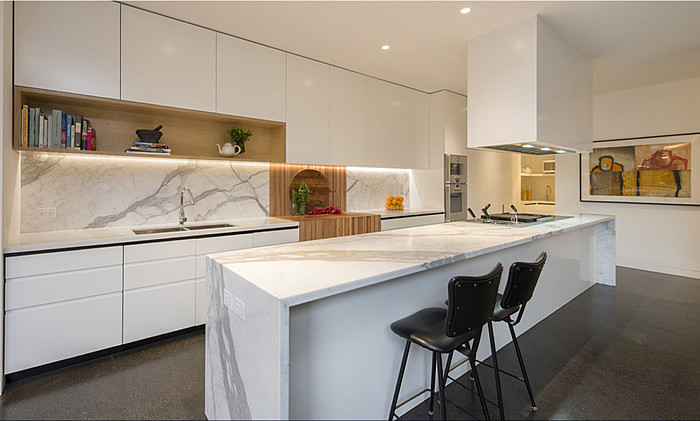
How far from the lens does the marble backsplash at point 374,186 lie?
496 centimetres

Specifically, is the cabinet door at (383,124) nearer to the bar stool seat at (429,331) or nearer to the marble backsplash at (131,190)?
the marble backsplash at (131,190)

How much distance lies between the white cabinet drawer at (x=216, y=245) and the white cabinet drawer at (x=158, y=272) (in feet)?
0.20

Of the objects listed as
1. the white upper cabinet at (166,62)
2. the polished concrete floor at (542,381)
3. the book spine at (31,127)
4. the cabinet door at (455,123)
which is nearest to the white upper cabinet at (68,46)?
the white upper cabinet at (166,62)

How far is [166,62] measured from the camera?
3.01 m

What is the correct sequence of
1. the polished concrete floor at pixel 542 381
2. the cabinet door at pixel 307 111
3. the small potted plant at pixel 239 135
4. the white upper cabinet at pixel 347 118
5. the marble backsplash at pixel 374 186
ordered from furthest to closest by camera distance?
the marble backsplash at pixel 374 186, the white upper cabinet at pixel 347 118, the cabinet door at pixel 307 111, the small potted plant at pixel 239 135, the polished concrete floor at pixel 542 381

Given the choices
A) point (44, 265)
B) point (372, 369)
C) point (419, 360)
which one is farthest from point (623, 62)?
point (44, 265)

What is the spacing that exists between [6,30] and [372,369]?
3079 millimetres

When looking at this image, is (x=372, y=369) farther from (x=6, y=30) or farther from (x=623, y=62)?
(x=623, y=62)

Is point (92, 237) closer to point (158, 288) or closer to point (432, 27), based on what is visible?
point (158, 288)

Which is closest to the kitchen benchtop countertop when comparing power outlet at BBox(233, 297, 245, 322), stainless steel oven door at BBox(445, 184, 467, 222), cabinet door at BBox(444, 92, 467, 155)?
power outlet at BBox(233, 297, 245, 322)

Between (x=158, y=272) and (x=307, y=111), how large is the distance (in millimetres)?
2287

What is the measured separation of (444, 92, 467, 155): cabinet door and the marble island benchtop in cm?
281

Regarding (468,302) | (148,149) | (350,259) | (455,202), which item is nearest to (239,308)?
(350,259)

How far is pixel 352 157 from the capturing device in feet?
14.6
